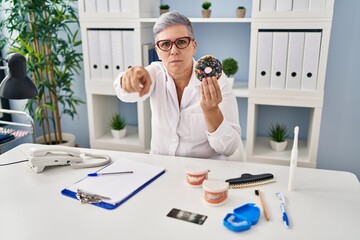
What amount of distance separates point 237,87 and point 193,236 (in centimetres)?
172

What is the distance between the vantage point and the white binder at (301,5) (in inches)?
82.9

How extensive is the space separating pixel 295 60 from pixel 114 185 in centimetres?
151

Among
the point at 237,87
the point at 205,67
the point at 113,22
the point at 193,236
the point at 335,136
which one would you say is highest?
the point at 113,22

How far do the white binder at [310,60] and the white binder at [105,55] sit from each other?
1.37 m

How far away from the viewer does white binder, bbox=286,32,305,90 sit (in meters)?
2.18

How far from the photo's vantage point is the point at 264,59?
2273mm

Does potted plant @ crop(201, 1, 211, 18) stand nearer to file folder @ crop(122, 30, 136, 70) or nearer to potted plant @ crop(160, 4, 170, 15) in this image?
potted plant @ crop(160, 4, 170, 15)

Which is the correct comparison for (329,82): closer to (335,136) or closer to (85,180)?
(335,136)

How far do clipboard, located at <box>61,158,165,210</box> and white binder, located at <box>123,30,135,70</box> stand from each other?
1.28 metres

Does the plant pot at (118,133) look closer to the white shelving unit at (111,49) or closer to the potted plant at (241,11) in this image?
the white shelving unit at (111,49)

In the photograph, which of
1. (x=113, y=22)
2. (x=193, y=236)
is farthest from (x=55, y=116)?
(x=193, y=236)

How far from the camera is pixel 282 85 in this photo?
2289mm

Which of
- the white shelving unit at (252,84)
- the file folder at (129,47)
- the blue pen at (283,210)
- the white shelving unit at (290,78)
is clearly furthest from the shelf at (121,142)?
the blue pen at (283,210)

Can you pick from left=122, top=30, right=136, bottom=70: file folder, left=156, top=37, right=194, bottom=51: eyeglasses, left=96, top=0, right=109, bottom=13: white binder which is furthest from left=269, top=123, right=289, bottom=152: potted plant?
left=96, top=0, right=109, bottom=13: white binder
